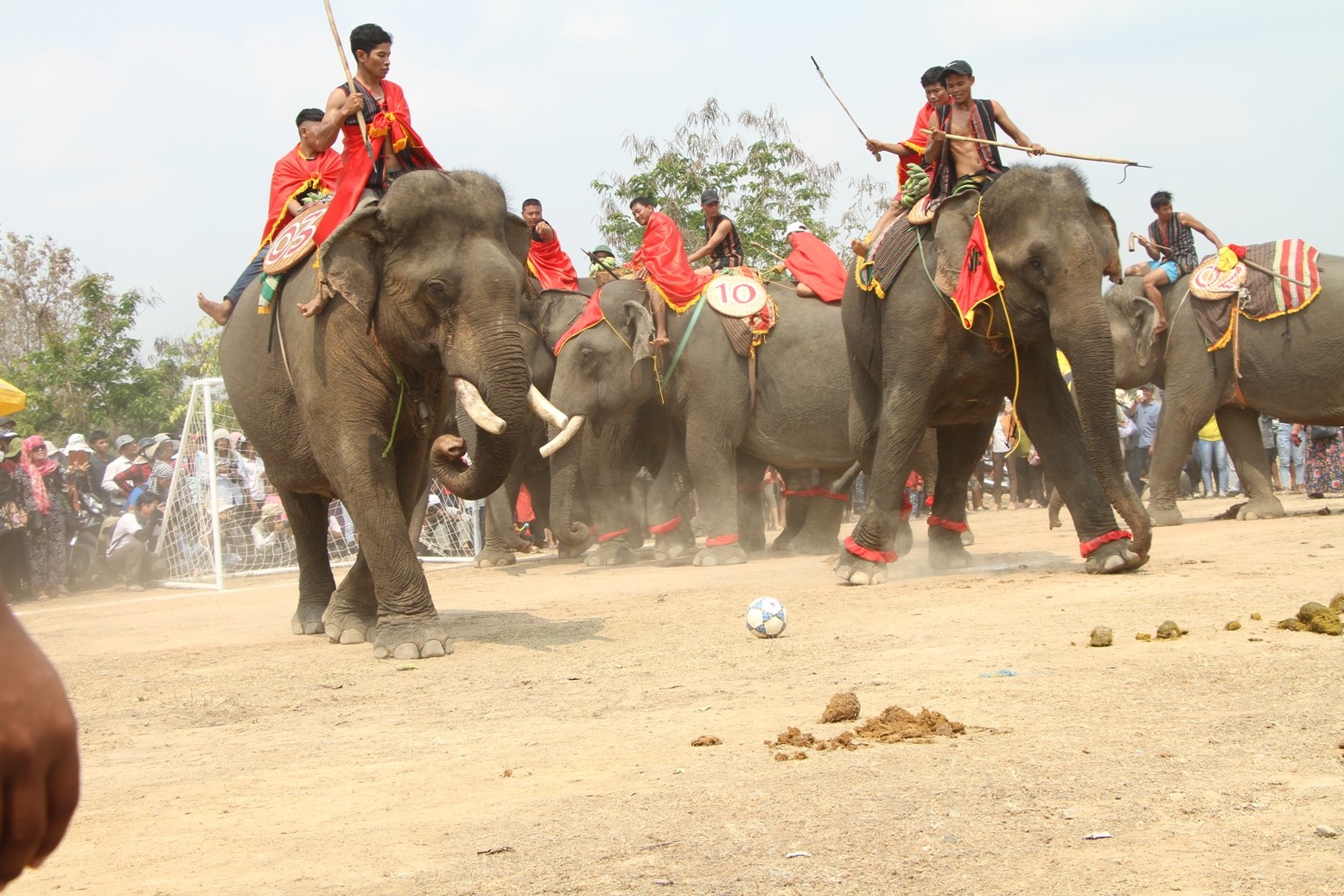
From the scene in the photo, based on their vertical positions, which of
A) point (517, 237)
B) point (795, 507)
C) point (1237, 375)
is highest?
point (517, 237)

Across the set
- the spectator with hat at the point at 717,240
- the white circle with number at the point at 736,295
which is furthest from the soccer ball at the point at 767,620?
the spectator with hat at the point at 717,240

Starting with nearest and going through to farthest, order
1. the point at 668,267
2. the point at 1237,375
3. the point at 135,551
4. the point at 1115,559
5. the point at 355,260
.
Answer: the point at 355,260 < the point at 1115,559 < the point at 1237,375 < the point at 668,267 < the point at 135,551

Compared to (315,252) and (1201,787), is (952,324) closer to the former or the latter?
(315,252)

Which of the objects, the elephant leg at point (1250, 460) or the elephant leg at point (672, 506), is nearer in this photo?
the elephant leg at point (1250, 460)

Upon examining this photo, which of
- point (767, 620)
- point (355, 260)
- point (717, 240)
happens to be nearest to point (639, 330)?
point (717, 240)

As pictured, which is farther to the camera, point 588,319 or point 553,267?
point 553,267

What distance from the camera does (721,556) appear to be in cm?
1345

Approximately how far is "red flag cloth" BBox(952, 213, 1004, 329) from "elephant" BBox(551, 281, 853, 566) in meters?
4.15

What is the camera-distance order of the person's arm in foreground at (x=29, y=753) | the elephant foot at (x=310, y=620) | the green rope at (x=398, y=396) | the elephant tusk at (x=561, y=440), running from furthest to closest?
the elephant tusk at (x=561, y=440) → the elephant foot at (x=310, y=620) → the green rope at (x=398, y=396) → the person's arm in foreground at (x=29, y=753)

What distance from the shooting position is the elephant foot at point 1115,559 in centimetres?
937

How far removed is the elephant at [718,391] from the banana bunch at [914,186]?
3.20m

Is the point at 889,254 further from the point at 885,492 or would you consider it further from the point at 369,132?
the point at 369,132

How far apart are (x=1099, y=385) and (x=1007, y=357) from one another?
3.23 feet

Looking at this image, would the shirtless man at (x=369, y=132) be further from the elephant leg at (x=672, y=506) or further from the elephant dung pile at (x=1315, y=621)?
the elephant leg at (x=672, y=506)
